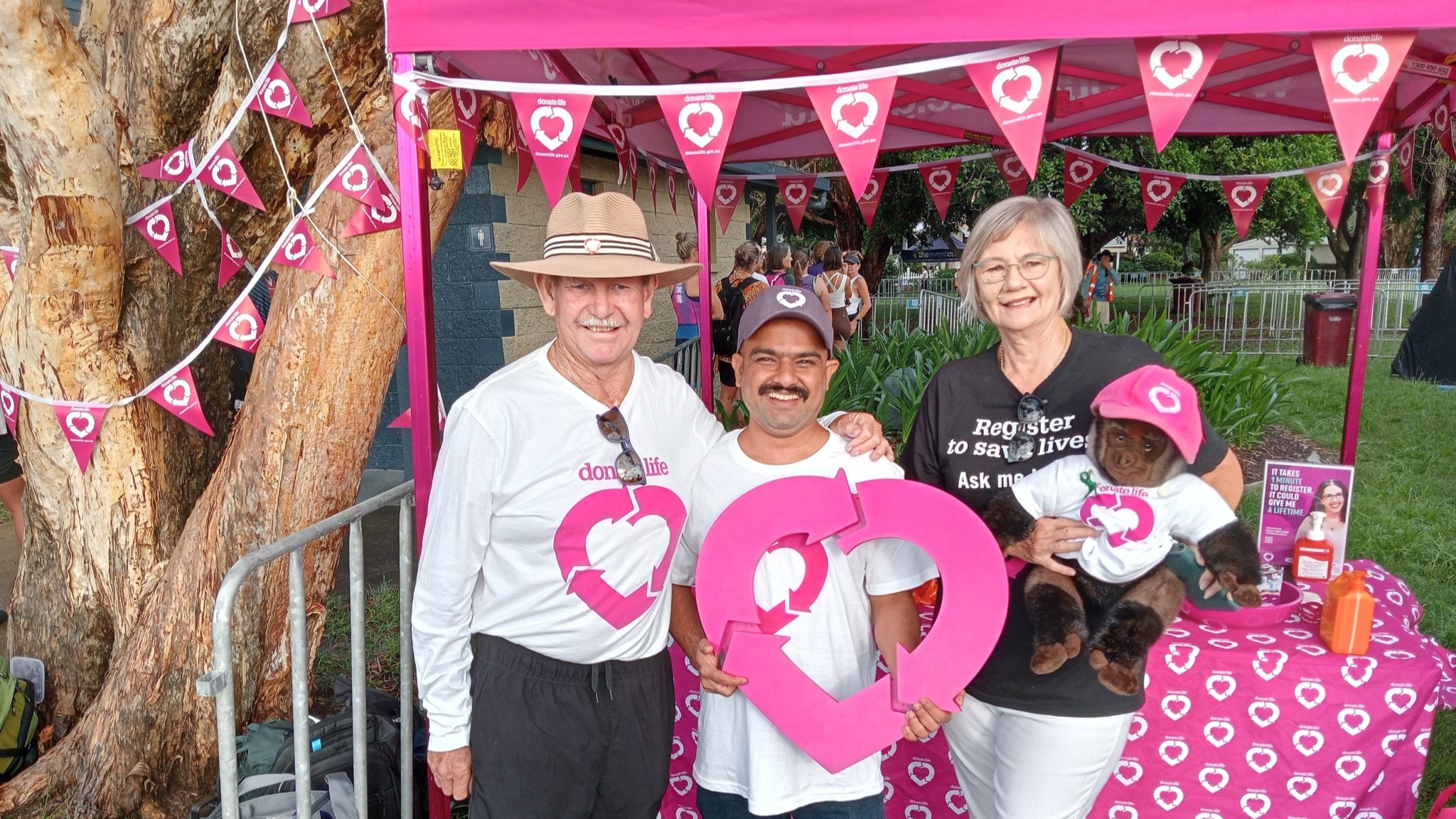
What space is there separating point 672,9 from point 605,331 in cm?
90

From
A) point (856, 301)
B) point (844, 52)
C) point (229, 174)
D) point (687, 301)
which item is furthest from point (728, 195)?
point (856, 301)

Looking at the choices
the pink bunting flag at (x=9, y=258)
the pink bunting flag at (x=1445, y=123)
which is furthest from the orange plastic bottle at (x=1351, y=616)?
the pink bunting flag at (x=9, y=258)

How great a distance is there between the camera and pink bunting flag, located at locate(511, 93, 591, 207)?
2414 millimetres

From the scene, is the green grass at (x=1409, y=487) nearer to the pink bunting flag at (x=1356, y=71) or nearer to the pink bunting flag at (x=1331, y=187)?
the pink bunting flag at (x=1331, y=187)

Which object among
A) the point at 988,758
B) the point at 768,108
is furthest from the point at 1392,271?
the point at 988,758

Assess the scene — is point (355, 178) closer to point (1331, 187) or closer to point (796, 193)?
point (796, 193)

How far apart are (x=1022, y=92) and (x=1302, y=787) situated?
2154 millimetres

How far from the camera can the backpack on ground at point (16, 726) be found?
3379 mm

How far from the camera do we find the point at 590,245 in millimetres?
1971

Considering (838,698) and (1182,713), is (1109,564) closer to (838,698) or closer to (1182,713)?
(838,698)

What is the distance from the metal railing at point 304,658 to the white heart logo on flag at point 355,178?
99cm

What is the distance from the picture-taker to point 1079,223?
16.4 metres

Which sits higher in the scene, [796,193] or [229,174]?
[796,193]

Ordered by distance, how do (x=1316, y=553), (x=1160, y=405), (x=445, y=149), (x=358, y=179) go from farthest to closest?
Answer: (x=358, y=179), (x=1316, y=553), (x=445, y=149), (x=1160, y=405)
